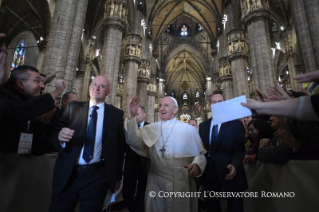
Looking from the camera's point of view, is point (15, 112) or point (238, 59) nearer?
point (15, 112)

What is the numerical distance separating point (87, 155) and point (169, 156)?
37.3 inches

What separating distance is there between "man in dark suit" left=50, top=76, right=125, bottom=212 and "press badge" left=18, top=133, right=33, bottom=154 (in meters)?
0.38

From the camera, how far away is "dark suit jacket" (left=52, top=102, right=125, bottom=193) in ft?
5.46

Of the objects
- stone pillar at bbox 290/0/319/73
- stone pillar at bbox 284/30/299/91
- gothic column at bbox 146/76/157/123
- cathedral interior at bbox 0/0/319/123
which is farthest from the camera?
gothic column at bbox 146/76/157/123

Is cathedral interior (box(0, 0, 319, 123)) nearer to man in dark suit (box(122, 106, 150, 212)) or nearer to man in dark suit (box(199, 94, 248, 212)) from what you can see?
man in dark suit (box(122, 106, 150, 212))

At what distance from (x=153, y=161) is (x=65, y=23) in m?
5.87

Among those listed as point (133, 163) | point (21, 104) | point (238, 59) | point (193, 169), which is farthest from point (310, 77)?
point (238, 59)

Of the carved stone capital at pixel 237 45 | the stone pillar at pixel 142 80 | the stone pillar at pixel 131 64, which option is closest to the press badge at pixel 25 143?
the stone pillar at pixel 131 64

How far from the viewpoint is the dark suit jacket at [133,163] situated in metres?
3.19

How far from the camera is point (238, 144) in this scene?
2465mm

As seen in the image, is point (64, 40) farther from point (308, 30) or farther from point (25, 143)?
point (308, 30)

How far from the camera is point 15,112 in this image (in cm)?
148

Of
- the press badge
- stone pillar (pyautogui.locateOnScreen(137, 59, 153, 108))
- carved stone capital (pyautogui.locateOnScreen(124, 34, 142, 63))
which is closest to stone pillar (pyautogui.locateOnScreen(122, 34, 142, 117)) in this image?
carved stone capital (pyautogui.locateOnScreen(124, 34, 142, 63))

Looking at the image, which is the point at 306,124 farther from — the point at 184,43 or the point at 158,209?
the point at 184,43
